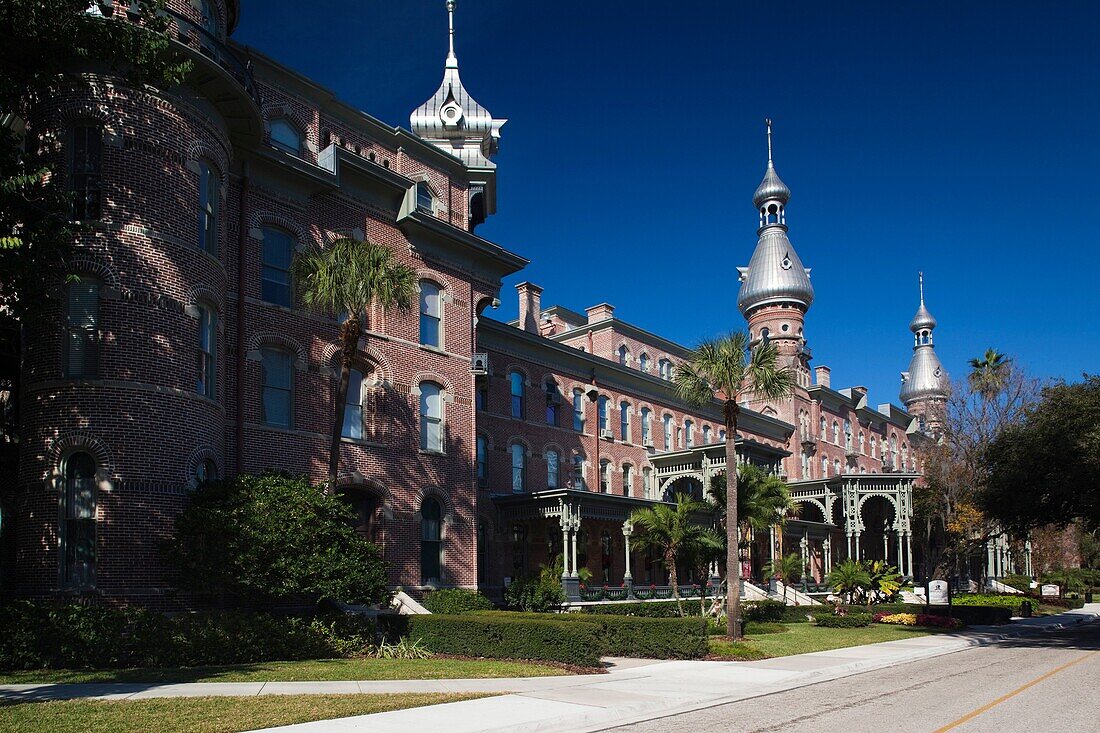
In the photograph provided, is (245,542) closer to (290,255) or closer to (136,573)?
(136,573)

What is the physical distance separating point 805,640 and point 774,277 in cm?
4944

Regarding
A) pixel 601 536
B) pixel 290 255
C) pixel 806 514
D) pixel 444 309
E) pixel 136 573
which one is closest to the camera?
pixel 136 573

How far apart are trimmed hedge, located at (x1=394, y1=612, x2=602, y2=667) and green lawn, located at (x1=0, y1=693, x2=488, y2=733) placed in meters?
5.10

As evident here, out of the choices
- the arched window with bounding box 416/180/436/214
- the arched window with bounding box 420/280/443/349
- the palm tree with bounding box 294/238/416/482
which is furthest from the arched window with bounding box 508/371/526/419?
the palm tree with bounding box 294/238/416/482

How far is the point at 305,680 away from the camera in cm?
1672

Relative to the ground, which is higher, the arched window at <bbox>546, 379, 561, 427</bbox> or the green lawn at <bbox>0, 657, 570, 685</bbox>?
the arched window at <bbox>546, 379, 561, 427</bbox>

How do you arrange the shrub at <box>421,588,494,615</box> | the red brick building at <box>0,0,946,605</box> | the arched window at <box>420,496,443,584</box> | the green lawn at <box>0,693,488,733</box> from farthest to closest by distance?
the arched window at <box>420,496,443,584</box>
the shrub at <box>421,588,494,615</box>
the red brick building at <box>0,0,946,605</box>
the green lawn at <box>0,693,488,733</box>

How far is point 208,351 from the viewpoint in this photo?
23203mm

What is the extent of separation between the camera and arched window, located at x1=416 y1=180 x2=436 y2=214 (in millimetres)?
32406

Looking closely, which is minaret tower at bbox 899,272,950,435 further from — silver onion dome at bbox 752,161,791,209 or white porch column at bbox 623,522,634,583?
white porch column at bbox 623,522,634,583

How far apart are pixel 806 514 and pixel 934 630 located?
2781 centimetres

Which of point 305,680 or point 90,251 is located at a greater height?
point 90,251

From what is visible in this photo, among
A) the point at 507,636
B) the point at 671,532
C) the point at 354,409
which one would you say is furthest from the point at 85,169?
the point at 671,532

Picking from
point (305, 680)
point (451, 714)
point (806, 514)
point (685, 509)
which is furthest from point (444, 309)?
point (806, 514)
